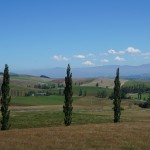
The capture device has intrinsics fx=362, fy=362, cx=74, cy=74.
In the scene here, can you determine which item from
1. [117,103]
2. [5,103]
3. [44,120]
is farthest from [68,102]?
[44,120]

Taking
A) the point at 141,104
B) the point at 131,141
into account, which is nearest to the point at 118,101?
the point at 131,141

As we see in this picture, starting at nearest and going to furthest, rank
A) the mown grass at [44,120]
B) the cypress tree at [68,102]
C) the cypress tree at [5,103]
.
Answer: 1. the cypress tree at [5,103]
2. the cypress tree at [68,102]
3. the mown grass at [44,120]

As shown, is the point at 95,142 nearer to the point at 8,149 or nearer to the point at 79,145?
the point at 79,145

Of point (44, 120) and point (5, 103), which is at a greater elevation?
point (5, 103)

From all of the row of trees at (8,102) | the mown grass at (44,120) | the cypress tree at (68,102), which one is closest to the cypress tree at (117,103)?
the row of trees at (8,102)

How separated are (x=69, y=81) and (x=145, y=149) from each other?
47.5 metres

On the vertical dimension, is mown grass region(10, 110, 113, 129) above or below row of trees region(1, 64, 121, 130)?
below

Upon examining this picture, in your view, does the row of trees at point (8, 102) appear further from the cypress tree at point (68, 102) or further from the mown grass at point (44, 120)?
the mown grass at point (44, 120)

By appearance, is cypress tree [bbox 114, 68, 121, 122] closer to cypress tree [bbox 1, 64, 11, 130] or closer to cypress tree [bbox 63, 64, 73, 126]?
cypress tree [bbox 63, 64, 73, 126]

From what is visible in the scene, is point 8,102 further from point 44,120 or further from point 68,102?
point 44,120

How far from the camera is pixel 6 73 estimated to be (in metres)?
66.8

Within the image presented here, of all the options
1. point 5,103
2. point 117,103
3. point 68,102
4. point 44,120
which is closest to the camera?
point 5,103

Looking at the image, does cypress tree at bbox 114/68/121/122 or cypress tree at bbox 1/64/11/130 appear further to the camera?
cypress tree at bbox 114/68/121/122

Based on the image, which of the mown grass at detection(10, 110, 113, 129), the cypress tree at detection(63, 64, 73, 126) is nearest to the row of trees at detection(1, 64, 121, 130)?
the cypress tree at detection(63, 64, 73, 126)
